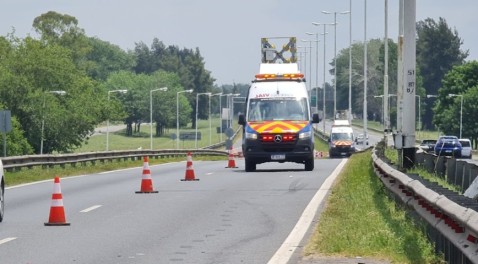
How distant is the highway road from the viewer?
15211 mm

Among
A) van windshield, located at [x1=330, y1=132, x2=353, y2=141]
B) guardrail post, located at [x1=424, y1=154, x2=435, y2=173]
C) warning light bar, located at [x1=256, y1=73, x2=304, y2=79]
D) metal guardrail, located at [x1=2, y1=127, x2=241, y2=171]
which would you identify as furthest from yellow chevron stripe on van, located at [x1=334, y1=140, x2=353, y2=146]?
guardrail post, located at [x1=424, y1=154, x2=435, y2=173]

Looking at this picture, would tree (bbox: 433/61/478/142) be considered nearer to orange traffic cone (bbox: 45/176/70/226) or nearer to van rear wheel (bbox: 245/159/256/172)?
van rear wheel (bbox: 245/159/256/172)

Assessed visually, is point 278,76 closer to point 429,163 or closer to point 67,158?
point 429,163

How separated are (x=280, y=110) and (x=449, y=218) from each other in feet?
96.9

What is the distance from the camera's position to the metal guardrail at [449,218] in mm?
10617

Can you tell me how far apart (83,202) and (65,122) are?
91.6 metres

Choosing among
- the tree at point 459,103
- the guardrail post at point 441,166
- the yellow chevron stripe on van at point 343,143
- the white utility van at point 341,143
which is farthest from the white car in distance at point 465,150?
the tree at point 459,103

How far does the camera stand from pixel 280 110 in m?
41.8

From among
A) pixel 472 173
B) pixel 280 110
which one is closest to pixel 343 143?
pixel 280 110

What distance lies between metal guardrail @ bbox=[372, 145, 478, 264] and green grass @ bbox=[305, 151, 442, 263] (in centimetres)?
32

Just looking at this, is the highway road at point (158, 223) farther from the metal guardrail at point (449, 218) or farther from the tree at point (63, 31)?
the tree at point (63, 31)

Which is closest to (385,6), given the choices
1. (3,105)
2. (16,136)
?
(16,136)

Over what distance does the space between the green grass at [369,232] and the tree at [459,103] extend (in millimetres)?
122981

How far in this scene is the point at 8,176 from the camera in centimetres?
3744
